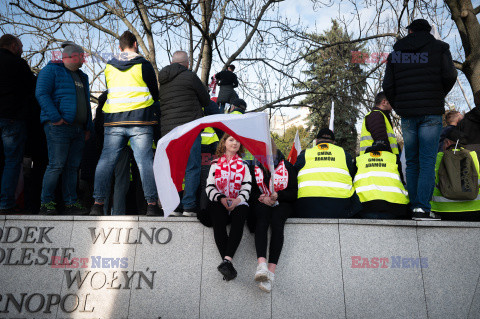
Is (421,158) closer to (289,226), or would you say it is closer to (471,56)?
(289,226)

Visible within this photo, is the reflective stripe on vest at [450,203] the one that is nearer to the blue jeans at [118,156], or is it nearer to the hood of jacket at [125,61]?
the blue jeans at [118,156]

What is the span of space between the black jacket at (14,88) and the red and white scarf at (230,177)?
2.78 metres

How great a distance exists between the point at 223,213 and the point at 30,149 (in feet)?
10.4

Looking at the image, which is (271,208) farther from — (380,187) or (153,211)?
(153,211)

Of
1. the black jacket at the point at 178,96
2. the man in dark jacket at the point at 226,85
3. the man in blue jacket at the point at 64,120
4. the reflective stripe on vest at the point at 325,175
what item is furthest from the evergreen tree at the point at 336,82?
the man in blue jacket at the point at 64,120

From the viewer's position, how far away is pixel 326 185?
4.87 m

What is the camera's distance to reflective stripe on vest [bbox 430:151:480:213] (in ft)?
16.5

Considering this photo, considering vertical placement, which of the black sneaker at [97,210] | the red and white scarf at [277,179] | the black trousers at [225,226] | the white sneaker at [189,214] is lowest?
the black trousers at [225,226]

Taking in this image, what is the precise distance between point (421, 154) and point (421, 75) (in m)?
0.98

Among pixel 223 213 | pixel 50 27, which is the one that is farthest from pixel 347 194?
pixel 50 27

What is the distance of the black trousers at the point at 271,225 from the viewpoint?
4.30 m

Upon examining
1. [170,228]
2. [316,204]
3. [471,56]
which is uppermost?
[471,56]

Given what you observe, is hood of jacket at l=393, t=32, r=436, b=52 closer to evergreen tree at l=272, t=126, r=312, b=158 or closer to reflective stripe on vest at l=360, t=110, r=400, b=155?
reflective stripe on vest at l=360, t=110, r=400, b=155

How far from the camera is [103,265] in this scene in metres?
4.61
